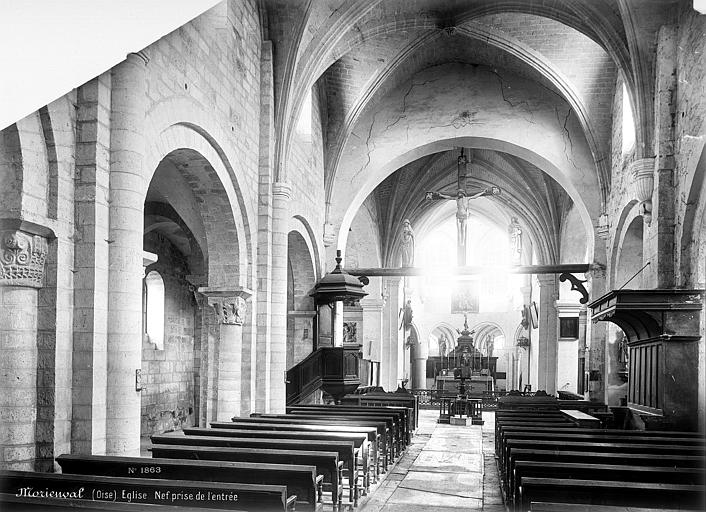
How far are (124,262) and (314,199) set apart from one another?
10.3 meters

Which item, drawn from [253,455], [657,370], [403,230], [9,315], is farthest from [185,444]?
[403,230]

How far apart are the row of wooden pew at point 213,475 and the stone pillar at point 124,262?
1.73ft

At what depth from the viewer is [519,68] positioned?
18547 millimetres

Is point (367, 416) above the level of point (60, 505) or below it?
below

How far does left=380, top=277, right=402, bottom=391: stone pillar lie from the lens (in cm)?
2655

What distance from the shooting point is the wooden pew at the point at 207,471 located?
6.21m

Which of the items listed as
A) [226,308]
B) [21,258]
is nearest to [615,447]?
[21,258]

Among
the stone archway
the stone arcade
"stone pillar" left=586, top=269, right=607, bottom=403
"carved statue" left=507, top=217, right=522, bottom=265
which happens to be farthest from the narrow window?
"carved statue" left=507, top=217, right=522, bottom=265

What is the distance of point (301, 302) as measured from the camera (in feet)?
58.4

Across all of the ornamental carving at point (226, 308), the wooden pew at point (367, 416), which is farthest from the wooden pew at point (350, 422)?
the ornamental carving at point (226, 308)

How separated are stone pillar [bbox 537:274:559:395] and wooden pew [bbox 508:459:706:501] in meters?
19.5

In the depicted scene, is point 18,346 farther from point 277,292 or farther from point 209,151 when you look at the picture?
point 277,292

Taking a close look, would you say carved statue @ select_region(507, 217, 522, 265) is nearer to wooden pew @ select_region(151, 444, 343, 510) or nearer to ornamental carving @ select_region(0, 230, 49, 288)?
wooden pew @ select_region(151, 444, 343, 510)

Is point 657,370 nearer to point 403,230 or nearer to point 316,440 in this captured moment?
point 316,440
